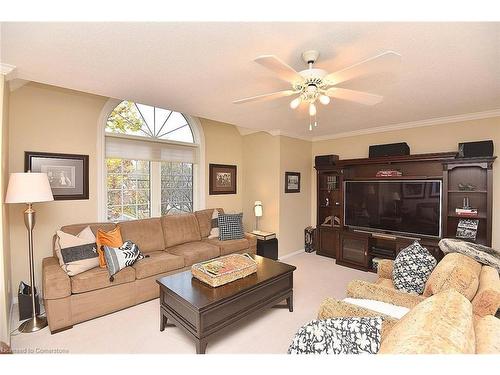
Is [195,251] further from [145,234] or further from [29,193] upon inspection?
[29,193]

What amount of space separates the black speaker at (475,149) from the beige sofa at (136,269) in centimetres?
321

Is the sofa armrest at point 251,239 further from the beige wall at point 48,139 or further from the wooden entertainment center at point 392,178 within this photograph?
the beige wall at point 48,139

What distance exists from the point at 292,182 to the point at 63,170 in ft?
11.7

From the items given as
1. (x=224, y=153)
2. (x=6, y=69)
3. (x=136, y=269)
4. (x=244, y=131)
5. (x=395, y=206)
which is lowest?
(x=136, y=269)

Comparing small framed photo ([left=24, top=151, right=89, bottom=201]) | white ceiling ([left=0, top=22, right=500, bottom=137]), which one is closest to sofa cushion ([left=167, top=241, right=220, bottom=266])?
small framed photo ([left=24, top=151, right=89, bottom=201])

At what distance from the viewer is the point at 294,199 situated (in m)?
4.71

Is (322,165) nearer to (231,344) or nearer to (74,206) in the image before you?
(231,344)

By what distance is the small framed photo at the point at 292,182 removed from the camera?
14.9 feet

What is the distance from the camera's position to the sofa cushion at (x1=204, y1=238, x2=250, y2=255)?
3568 mm

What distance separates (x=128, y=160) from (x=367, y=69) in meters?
3.28

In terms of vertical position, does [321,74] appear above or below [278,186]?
above

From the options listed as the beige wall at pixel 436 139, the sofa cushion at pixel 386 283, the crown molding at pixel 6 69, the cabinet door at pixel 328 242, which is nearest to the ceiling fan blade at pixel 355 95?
the sofa cushion at pixel 386 283

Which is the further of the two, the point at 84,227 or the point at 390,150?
the point at 390,150

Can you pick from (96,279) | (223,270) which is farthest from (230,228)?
(96,279)
